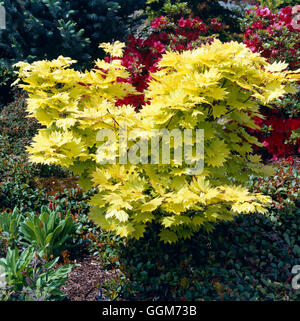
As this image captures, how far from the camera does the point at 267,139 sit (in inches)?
205

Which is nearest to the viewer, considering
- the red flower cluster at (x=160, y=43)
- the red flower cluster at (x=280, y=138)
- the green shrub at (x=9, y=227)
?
the green shrub at (x=9, y=227)

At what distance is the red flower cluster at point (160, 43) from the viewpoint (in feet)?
17.7

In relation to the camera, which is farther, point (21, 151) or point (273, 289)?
point (21, 151)

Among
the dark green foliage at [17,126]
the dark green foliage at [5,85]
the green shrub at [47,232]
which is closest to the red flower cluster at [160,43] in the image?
the dark green foliage at [17,126]

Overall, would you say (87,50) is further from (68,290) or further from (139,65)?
(68,290)

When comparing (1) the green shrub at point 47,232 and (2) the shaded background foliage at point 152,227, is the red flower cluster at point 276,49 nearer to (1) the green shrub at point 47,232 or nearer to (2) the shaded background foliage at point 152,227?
(2) the shaded background foliage at point 152,227

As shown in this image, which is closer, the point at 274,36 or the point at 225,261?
the point at 225,261

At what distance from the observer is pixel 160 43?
569 cm

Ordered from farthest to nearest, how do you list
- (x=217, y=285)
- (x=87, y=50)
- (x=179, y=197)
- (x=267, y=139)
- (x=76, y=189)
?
(x=87, y=50) < (x=267, y=139) < (x=76, y=189) < (x=217, y=285) < (x=179, y=197)

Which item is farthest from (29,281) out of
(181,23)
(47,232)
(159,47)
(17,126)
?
(181,23)

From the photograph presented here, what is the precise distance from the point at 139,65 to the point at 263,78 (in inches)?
117

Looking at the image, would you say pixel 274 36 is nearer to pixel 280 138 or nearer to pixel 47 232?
pixel 280 138

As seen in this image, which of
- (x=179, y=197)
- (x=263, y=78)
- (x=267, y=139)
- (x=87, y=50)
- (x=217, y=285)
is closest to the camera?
(x=179, y=197)

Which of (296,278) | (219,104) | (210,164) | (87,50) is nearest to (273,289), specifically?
(296,278)
